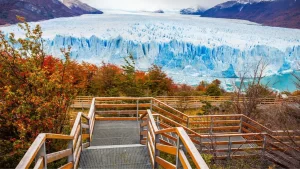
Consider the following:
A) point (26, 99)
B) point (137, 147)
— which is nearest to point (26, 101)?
point (26, 99)

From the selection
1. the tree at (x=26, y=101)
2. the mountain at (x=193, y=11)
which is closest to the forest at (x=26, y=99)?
the tree at (x=26, y=101)

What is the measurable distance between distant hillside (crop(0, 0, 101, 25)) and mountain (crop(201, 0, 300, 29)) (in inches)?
1639

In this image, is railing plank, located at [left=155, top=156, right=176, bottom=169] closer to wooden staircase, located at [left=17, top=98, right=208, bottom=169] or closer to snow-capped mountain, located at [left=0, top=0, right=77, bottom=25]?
wooden staircase, located at [left=17, top=98, right=208, bottom=169]

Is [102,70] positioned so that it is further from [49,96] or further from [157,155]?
[157,155]

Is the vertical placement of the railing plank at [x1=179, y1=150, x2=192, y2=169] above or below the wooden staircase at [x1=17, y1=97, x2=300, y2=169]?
above

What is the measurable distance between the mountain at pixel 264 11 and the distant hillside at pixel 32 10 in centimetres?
4163

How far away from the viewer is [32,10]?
50219 millimetres

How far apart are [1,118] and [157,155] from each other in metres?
2.71

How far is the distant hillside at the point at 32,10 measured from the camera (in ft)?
145

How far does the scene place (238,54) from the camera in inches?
1147

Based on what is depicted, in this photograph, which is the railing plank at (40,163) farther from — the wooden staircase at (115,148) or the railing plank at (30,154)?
the railing plank at (30,154)

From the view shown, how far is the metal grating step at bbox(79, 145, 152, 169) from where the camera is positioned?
12.2 feet

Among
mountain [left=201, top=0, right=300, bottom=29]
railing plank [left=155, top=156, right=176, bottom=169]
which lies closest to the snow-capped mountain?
mountain [left=201, top=0, right=300, bottom=29]

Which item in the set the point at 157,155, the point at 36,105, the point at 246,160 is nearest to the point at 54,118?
the point at 36,105
